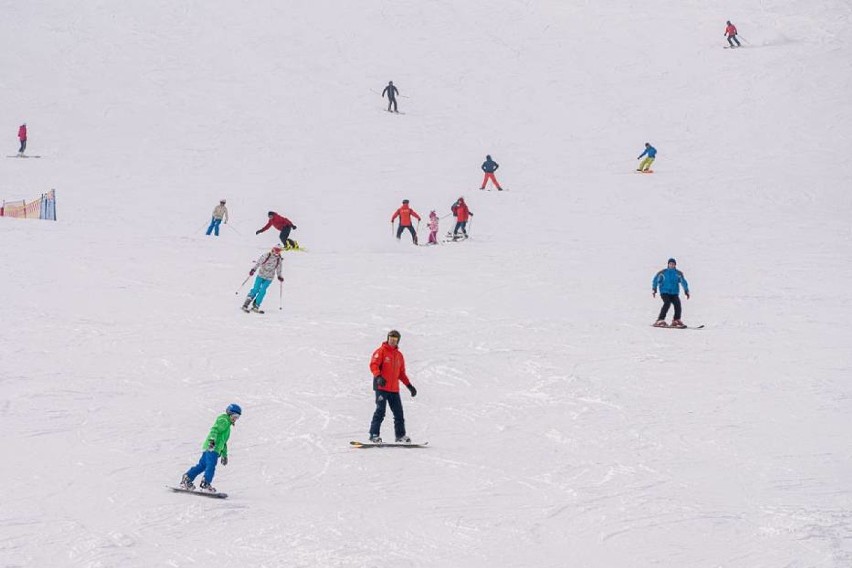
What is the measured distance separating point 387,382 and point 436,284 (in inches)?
399

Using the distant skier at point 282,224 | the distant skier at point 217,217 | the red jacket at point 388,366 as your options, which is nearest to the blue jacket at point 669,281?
the red jacket at point 388,366

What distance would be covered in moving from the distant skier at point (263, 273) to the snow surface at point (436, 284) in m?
0.45

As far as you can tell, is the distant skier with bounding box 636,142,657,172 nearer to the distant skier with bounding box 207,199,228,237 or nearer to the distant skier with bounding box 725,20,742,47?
the distant skier with bounding box 207,199,228,237

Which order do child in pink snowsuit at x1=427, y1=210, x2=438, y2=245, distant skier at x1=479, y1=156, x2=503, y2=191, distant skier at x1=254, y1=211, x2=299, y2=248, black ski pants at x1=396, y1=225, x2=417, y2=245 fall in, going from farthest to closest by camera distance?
1. distant skier at x1=479, y1=156, x2=503, y2=191
2. child in pink snowsuit at x1=427, y1=210, x2=438, y2=245
3. black ski pants at x1=396, y1=225, x2=417, y2=245
4. distant skier at x1=254, y1=211, x2=299, y2=248

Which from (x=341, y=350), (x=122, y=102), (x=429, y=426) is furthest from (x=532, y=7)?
(x=429, y=426)

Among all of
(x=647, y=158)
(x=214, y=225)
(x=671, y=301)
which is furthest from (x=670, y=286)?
(x=647, y=158)

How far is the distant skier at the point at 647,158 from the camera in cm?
3275

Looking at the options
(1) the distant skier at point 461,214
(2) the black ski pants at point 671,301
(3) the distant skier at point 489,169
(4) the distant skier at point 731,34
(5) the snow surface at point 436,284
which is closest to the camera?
(5) the snow surface at point 436,284

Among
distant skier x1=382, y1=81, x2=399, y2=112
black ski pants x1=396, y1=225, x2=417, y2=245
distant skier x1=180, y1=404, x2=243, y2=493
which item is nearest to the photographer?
distant skier x1=180, y1=404, x2=243, y2=493

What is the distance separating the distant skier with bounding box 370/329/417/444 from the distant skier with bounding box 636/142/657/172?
2265cm

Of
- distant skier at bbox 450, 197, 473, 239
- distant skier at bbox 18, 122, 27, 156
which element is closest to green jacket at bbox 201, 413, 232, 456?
distant skier at bbox 450, 197, 473, 239

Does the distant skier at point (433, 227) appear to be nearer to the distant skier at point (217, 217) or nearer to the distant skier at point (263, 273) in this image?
the distant skier at point (217, 217)

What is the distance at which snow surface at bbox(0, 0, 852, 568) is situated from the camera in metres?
9.38

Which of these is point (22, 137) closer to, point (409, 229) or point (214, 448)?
point (409, 229)
